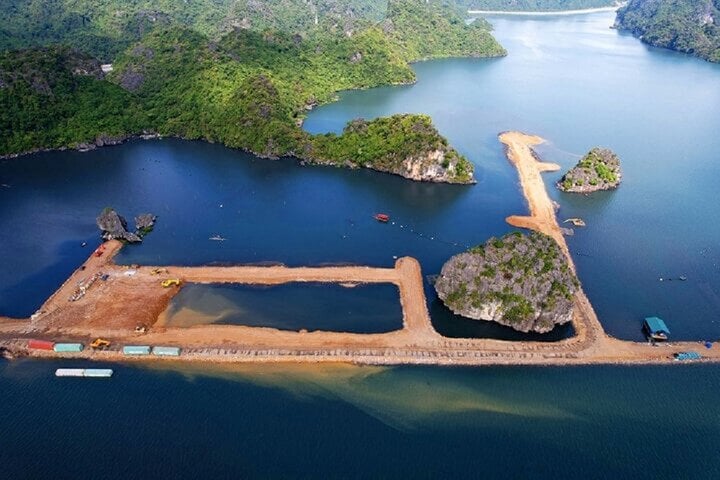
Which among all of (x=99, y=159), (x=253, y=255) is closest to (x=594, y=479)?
(x=253, y=255)

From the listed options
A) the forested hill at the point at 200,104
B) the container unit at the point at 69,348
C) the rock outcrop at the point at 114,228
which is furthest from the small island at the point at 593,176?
the container unit at the point at 69,348

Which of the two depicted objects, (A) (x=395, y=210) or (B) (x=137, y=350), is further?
(A) (x=395, y=210)

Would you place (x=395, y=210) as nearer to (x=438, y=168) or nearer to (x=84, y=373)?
(x=438, y=168)

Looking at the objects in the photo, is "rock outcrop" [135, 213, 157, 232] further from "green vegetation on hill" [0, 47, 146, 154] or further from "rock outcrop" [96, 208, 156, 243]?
"green vegetation on hill" [0, 47, 146, 154]

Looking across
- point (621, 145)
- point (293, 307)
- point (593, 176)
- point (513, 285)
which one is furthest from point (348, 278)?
point (621, 145)

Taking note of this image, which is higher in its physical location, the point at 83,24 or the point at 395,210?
the point at 83,24

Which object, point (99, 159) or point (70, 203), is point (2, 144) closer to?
point (99, 159)

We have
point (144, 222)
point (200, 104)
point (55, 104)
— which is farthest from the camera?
point (200, 104)
